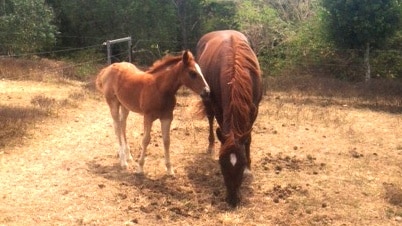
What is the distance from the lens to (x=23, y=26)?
17.8 meters

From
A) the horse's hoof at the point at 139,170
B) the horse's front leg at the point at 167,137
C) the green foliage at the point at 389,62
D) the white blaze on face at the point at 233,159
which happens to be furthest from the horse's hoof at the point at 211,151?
the green foliage at the point at 389,62

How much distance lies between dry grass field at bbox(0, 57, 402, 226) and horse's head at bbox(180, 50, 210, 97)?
51.1 inches

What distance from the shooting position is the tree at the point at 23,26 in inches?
695

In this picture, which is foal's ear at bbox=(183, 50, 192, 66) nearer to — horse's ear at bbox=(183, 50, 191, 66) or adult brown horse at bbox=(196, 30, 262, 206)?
horse's ear at bbox=(183, 50, 191, 66)

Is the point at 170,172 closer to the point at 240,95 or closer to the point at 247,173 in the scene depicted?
the point at 247,173

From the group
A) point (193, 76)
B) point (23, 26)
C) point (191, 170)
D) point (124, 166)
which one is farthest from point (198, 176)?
point (23, 26)

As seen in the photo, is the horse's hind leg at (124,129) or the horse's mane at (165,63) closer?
the horse's mane at (165,63)

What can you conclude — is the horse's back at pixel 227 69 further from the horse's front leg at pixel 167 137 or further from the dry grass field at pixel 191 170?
the dry grass field at pixel 191 170

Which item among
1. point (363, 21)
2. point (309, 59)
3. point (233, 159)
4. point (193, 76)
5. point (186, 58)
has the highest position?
point (363, 21)

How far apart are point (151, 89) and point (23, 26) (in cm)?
1358

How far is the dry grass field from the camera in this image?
16.8 ft

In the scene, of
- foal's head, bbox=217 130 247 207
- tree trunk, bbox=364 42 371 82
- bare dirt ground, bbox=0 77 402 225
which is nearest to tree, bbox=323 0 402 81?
tree trunk, bbox=364 42 371 82

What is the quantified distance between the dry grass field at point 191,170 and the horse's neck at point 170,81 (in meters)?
1.24

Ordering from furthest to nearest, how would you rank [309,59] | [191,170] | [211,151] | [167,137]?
[309,59], [211,151], [191,170], [167,137]
